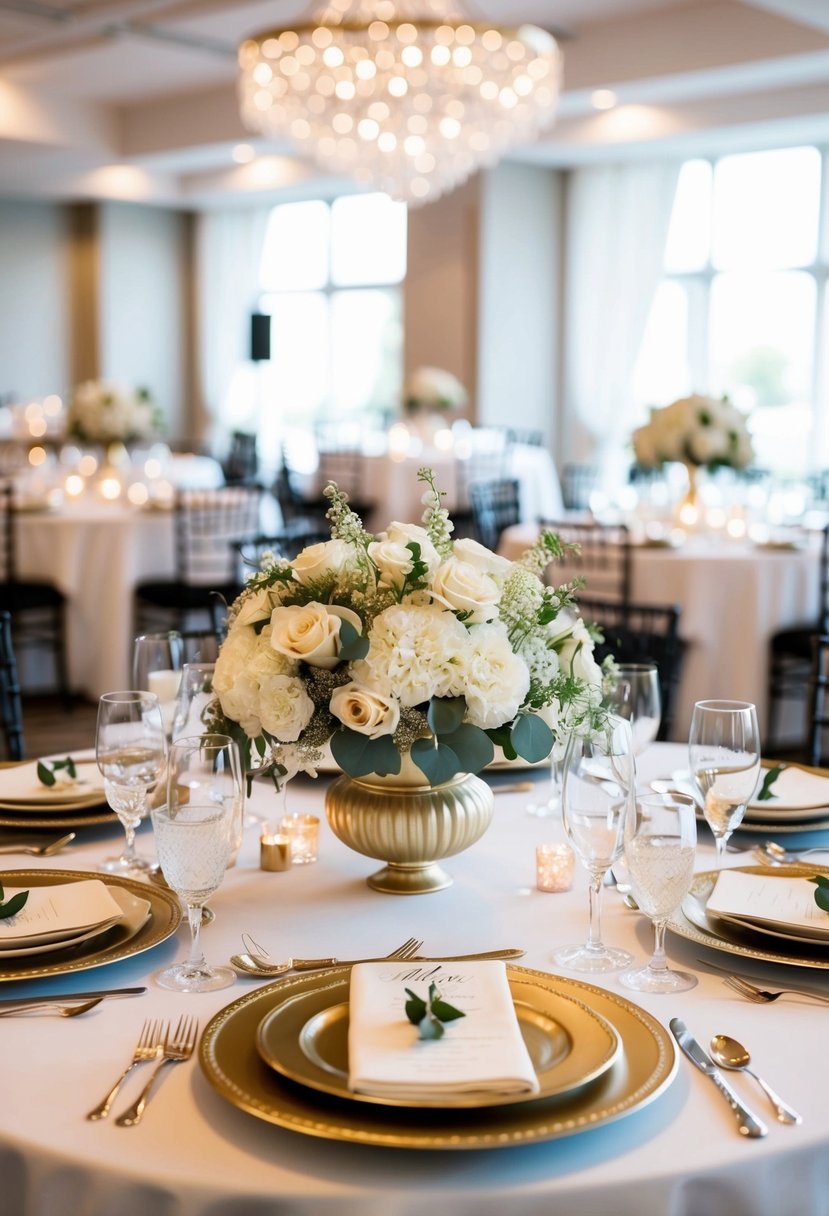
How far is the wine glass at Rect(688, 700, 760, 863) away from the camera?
1755mm

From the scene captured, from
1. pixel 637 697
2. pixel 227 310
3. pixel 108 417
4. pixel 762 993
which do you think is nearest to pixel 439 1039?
pixel 762 993

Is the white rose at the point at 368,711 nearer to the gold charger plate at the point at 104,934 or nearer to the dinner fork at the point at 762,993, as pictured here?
the gold charger plate at the point at 104,934

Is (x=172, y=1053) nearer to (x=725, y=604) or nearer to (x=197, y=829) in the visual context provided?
(x=197, y=829)

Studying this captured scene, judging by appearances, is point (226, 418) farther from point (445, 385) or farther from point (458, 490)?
point (458, 490)

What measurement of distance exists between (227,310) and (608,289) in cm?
478

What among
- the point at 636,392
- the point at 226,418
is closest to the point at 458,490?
the point at 636,392

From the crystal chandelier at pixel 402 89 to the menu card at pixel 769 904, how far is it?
5.30 metres

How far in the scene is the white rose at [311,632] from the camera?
1.58 meters

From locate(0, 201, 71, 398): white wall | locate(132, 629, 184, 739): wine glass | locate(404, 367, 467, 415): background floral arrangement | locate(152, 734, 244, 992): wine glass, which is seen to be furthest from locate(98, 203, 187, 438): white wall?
locate(152, 734, 244, 992): wine glass

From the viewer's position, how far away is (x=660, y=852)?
1408 mm

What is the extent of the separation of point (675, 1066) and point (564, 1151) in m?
0.14

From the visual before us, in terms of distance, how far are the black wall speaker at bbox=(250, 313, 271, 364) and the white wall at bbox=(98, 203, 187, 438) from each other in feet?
4.28

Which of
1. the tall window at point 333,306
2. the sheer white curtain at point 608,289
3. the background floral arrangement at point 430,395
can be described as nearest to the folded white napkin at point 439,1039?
the background floral arrangement at point 430,395

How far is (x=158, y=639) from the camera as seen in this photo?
2.19 m
